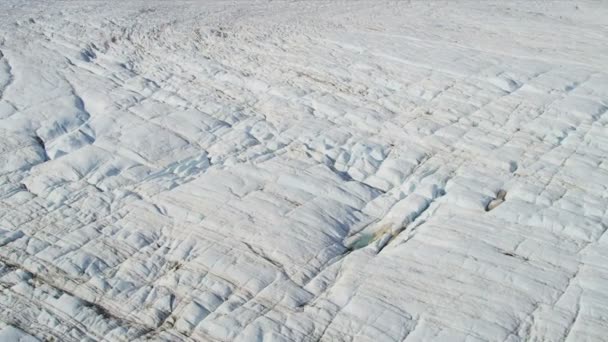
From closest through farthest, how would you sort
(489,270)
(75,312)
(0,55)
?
(75,312), (489,270), (0,55)

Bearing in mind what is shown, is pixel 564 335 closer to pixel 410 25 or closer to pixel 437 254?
pixel 437 254

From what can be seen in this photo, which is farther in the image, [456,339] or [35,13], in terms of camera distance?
[35,13]

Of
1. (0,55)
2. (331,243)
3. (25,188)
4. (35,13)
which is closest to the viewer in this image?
(331,243)

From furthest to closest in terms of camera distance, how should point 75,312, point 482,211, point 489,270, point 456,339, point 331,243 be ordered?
point 482,211 → point 331,243 → point 489,270 → point 75,312 → point 456,339

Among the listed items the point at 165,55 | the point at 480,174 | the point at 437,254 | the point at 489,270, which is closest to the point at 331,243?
the point at 437,254

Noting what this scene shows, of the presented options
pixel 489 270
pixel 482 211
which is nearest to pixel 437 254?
pixel 489 270

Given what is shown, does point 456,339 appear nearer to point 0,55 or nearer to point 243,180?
point 243,180
